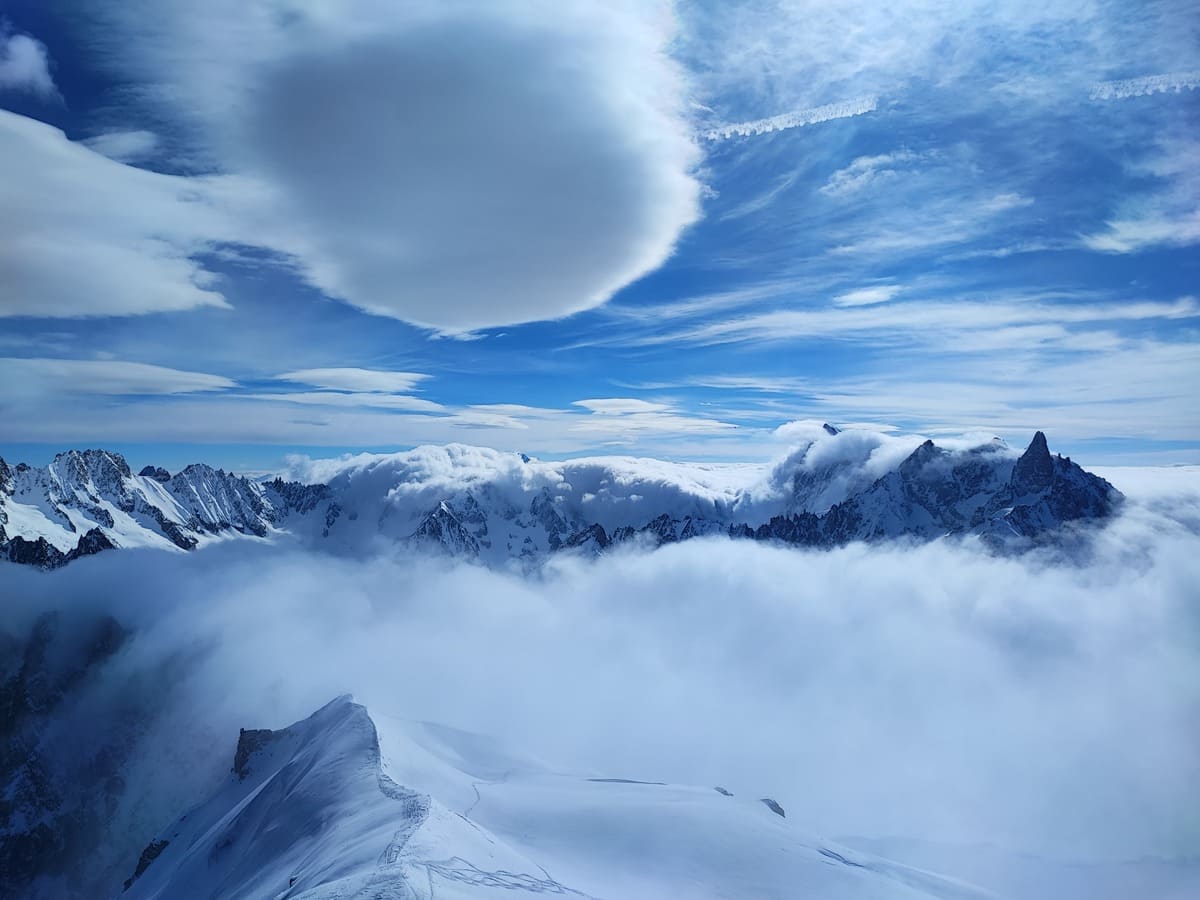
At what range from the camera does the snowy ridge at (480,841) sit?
3494cm

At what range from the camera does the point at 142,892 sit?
81.5 metres

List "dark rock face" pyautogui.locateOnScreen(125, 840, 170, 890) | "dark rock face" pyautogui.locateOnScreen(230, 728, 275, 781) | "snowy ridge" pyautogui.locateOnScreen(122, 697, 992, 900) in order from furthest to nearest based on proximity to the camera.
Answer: "dark rock face" pyautogui.locateOnScreen(230, 728, 275, 781) < "dark rock face" pyautogui.locateOnScreen(125, 840, 170, 890) < "snowy ridge" pyautogui.locateOnScreen(122, 697, 992, 900)

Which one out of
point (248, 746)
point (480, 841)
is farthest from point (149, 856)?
point (480, 841)

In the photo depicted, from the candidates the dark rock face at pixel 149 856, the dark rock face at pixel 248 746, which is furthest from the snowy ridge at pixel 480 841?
→ the dark rock face at pixel 149 856

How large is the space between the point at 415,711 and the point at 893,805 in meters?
154

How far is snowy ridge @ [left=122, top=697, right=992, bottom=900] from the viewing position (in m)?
A: 34.9

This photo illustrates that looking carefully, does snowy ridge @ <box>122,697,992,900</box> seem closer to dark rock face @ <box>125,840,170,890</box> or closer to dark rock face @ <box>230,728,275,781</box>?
dark rock face @ <box>230,728,275,781</box>

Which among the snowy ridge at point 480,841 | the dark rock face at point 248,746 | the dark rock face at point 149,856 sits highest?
the snowy ridge at point 480,841

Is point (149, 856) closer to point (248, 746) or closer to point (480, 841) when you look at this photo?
point (248, 746)

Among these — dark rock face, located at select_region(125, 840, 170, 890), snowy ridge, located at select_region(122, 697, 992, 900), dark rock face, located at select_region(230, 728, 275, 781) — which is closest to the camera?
snowy ridge, located at select_region(122, 697, 992, 900)

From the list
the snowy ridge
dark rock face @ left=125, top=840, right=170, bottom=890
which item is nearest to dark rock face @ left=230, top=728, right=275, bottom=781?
dark rock face @ left=125, top=840, right=170, bottom=890

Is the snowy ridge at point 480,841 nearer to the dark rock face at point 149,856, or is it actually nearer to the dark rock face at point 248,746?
the dark rock face at point 248,746

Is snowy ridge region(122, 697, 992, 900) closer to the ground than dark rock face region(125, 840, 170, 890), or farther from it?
farther from it

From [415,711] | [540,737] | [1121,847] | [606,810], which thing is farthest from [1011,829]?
[606,810]
